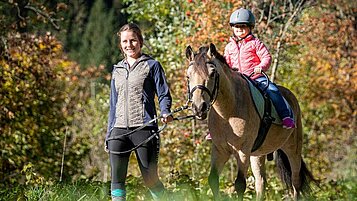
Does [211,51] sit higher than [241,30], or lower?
lower

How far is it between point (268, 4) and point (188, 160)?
318 centimetres

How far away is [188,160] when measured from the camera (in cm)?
1311

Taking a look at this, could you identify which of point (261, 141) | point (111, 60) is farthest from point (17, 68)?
point (111, 60)

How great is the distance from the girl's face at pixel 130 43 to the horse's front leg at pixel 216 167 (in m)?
1.22

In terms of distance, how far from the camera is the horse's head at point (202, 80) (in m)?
5.24

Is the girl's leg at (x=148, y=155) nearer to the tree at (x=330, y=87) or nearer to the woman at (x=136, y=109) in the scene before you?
the woman at (x=136, y=109)

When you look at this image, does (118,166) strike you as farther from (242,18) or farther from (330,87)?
(330,87)

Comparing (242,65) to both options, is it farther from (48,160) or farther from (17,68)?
(48,160)

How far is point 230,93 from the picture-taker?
19.2 ft

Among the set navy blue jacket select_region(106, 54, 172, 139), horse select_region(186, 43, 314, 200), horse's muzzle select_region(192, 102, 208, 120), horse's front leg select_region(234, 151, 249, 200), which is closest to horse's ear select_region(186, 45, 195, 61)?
horse select_region(186, 43, 314, 200)

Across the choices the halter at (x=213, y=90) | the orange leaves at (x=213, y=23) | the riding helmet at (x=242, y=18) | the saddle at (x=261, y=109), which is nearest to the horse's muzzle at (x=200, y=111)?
the halter at (x=213, y=90)

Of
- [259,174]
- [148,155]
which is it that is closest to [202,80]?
[148,155]

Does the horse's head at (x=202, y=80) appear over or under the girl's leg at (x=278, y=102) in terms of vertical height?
over

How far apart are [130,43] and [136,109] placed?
1.64ft
